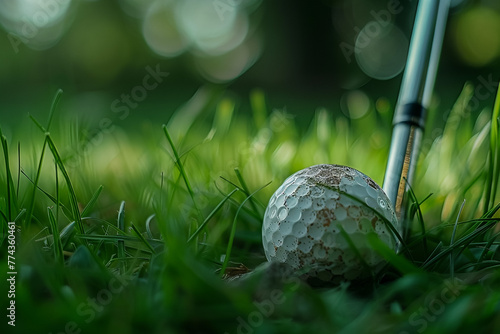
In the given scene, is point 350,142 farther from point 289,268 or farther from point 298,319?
point 298,319

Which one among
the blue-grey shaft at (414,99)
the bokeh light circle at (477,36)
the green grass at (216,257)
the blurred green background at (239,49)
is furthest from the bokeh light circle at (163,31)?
the blue-grey shaft at (414,99)

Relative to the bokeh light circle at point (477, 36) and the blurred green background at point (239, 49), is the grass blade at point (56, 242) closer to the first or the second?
the blurred green background at point (239, 49)

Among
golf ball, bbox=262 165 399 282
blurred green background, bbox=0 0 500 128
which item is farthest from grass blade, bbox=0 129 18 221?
blurred green background, bbox=0 0 500 128

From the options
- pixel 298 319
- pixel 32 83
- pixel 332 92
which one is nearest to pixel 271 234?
pixel 298 319

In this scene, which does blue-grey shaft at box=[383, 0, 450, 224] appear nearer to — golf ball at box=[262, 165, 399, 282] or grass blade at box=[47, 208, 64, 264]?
golf ball at box=[262, 165, 399, 282]

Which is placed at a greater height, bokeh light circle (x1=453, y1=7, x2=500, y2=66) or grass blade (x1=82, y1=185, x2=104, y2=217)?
bokeh light circle (x1=453, y1=7, x2=500, y2=66)

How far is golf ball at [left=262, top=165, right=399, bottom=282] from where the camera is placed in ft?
3.69

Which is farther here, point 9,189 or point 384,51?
point 384,51

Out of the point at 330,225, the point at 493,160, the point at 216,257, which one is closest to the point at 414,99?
the point at 493,160

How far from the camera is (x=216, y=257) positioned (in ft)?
4.27

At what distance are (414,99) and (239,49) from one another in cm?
752

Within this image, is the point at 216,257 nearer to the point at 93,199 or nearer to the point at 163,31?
the point at 93,199

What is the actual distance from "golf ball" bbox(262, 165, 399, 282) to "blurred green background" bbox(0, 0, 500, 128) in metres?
3.61

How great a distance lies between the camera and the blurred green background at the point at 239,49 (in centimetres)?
669
